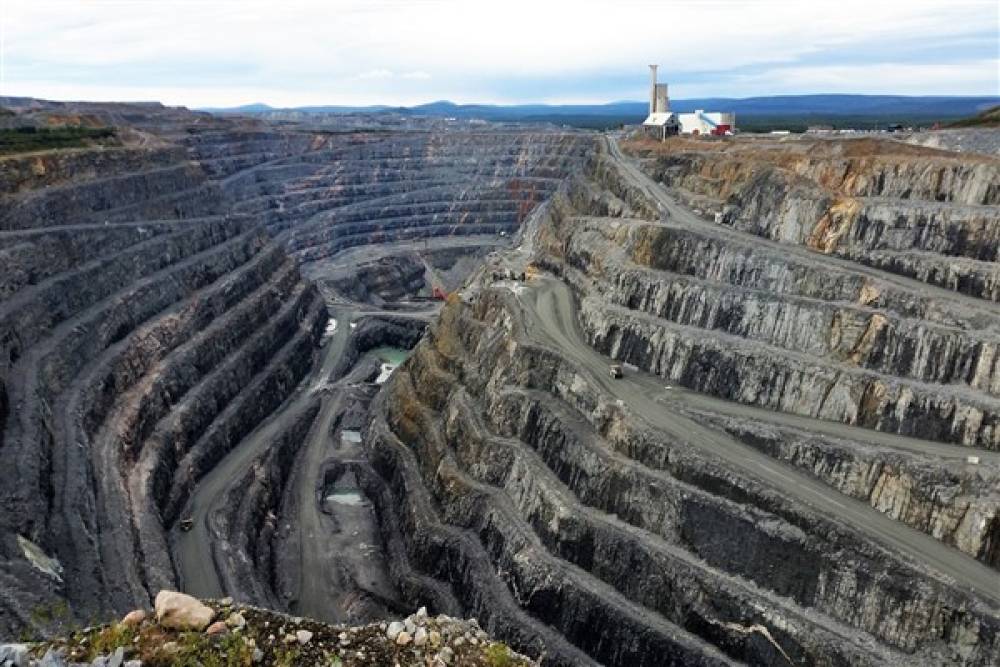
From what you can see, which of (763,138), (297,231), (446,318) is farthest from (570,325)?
(297,231)

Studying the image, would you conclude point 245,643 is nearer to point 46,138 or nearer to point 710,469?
point 710,469

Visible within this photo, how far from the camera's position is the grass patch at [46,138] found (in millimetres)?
82188

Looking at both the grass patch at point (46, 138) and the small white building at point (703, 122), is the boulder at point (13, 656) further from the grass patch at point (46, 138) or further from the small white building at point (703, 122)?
the small white building at point (703, 122)

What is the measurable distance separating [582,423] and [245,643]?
103ft

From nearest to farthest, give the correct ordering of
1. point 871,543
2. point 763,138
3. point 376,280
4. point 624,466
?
point 871,543, point 624,466, point 763,138, point 376,280

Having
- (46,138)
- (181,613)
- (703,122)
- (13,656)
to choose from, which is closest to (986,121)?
(703,122)

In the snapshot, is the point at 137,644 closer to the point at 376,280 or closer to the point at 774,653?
the point at 774,653

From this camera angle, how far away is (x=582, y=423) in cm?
4966

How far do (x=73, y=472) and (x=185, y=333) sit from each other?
27.1 meters

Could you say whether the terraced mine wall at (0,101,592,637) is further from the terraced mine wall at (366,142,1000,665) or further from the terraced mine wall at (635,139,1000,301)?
the terraced mine wall at (635,139,1000,301)

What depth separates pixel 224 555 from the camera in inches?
2039

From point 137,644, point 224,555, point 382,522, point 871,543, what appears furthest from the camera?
point 382,522

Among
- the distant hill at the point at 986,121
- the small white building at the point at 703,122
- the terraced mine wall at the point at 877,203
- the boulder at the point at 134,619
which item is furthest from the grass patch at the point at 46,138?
the distant hill at the point at 986,121

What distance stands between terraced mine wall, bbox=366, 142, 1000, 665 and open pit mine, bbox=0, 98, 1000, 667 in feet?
0.55
